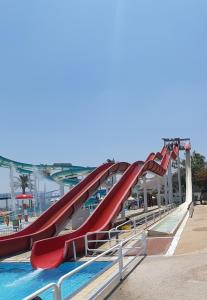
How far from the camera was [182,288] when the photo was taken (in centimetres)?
865

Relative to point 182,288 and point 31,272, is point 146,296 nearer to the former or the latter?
point 182,288

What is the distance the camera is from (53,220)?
22.3m

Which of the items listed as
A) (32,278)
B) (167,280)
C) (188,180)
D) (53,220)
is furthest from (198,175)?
(167,280)

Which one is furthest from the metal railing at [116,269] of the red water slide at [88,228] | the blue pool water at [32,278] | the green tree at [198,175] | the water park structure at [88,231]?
the green tree at [198,175]

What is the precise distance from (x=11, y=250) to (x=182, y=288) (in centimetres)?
1139

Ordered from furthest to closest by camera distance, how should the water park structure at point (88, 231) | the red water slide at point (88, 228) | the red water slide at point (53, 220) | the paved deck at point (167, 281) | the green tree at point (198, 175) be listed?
the green tree at point (198, 175) → the red water slide at point (53, 220) → the red water slide at point (88, 228) → the water park structure at point (88, 231) → the paved deck at point (167, 281)

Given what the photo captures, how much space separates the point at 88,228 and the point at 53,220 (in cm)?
306

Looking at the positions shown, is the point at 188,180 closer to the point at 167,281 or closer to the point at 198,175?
the point at 198,175

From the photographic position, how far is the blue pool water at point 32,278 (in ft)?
38.6

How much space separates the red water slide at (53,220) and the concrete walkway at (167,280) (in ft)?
25.8

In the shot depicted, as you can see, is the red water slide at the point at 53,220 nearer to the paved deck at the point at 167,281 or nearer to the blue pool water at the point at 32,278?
the blue pool water at the point at 32,278

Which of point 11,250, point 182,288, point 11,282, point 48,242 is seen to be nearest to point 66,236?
point 48,242

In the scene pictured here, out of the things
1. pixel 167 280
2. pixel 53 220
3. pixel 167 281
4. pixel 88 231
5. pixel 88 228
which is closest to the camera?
pixel 167 281

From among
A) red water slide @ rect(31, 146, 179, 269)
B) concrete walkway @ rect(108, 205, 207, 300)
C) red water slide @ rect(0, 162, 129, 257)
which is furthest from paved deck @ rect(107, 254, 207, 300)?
red water slide @ rect(0, 162, 129, 257)
